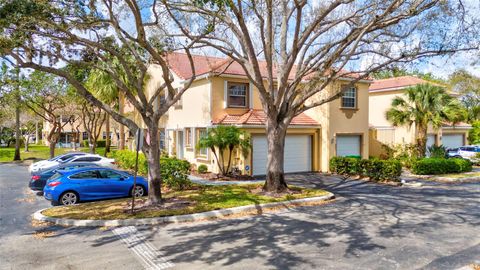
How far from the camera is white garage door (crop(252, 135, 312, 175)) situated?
20.4 m

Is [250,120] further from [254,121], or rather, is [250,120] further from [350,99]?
[350,99]

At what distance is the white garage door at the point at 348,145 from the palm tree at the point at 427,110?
3202 millimetres

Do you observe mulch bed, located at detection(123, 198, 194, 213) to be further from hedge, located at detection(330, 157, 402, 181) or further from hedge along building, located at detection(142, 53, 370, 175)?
hedge, located at detection(330, 157, 402, 181)

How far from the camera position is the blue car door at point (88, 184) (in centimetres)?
1358

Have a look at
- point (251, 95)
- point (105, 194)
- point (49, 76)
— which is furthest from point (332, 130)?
point (49, 76)

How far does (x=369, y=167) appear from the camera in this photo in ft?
63.6

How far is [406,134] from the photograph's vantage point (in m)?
27.2

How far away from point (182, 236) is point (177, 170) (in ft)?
24.8

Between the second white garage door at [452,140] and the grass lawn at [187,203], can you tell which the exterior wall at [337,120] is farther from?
the second white garage door at [452,140]

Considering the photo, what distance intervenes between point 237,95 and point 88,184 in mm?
10772

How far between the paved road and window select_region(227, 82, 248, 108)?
1043 centimetres

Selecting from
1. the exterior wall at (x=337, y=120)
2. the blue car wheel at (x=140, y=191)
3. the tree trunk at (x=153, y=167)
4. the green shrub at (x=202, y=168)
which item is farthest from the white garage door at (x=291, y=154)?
the tree trunk at (x=153, y=167)

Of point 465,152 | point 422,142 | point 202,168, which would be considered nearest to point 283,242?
point 202,168

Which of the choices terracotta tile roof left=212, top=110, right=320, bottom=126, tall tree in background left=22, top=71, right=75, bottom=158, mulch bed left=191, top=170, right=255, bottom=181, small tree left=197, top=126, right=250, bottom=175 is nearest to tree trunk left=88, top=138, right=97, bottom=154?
tall tree in background left=22, top=71, right=75, bottom=158
